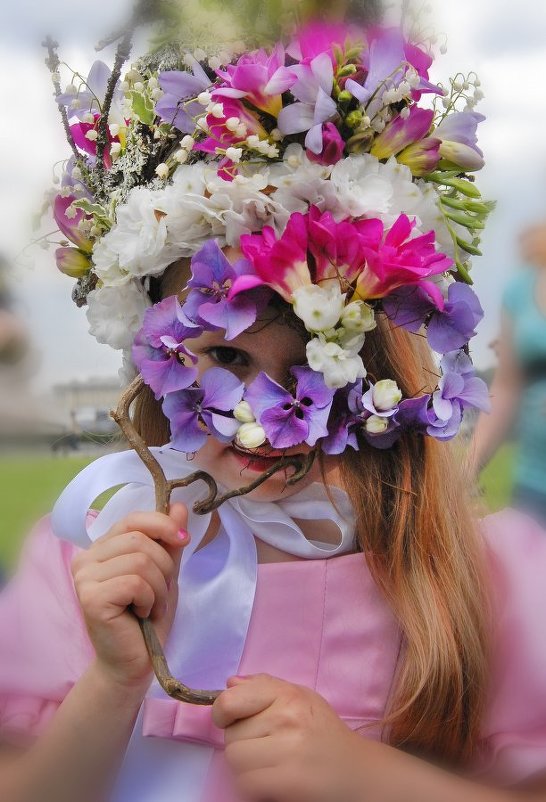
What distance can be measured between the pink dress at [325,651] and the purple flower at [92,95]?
69cm

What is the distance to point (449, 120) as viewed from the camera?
45.6 inches

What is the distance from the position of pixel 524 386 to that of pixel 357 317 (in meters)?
1.30

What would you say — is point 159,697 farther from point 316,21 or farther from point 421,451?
point 316,21

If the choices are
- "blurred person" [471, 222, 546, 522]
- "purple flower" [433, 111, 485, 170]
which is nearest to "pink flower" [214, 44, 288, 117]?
"purple flower" [433, 111, 485, 170]

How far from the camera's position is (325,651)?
1.24m

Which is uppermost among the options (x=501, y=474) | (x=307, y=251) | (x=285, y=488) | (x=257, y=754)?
(x=307, y=251)

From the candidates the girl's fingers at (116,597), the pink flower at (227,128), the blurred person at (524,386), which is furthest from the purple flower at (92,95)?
the blurred person at (524,386)

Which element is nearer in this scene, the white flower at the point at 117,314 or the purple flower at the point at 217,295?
the purple flower at the point at 217,295

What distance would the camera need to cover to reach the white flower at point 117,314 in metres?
1.21

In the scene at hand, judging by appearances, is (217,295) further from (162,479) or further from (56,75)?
(56,75)

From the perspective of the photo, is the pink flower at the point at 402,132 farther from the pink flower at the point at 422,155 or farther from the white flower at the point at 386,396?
the white flower at the point at 386,396

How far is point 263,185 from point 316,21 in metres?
0.22

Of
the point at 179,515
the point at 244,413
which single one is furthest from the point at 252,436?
the point at 179,515

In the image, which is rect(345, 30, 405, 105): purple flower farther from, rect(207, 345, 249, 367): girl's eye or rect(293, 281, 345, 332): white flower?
rect(207, 345, 249, 367): girl's eye
